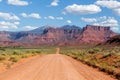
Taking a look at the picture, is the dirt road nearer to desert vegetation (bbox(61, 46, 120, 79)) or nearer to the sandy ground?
the sandy ground

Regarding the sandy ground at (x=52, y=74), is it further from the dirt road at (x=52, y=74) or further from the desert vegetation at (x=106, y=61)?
the desert vegetation at (x=106, y=61)

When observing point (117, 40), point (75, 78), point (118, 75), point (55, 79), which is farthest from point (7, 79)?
point (117, 40)

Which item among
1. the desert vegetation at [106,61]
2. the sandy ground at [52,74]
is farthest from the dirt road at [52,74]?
the desert vegetation at [106,61]

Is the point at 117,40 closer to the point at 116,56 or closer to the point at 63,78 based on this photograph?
the point at 116,56

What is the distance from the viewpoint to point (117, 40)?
164 m

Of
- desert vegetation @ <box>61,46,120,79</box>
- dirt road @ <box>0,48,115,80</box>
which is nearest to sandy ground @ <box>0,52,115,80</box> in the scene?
dirt road @ <box>0,48,115,80</box>

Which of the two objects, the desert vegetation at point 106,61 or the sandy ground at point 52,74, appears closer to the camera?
the sandy ground at point 52,74

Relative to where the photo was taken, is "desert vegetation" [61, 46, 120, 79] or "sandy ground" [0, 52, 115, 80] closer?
"sandy ground" [0, 52, 115, 80]

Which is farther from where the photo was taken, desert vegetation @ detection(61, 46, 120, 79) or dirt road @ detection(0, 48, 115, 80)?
desert vegetation @ detection(61, 46, 120, 79)

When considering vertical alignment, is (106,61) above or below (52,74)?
below

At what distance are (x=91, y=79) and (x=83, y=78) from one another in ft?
2.45

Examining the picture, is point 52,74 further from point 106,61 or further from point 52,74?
point 106,61

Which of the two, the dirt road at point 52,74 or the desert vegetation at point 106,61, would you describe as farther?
the desert vegetation at point 106,61

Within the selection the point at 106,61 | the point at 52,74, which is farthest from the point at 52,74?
the point at 106,61
